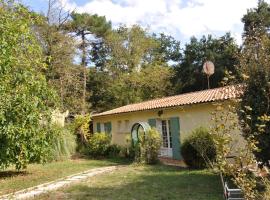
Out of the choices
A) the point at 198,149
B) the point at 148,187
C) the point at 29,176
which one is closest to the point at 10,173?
the point at 29,176

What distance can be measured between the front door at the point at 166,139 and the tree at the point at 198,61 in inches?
600

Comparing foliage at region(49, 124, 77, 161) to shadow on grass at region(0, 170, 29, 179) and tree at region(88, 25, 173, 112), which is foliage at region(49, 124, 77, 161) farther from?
tree at region(88, 25, 173, 112)

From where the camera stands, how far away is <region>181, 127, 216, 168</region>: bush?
13383 mm

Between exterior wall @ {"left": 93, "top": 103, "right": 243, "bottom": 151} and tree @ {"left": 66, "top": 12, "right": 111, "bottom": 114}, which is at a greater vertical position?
tree @ {"left": 66, "top": 12, "right": 111, "bottom": 114}

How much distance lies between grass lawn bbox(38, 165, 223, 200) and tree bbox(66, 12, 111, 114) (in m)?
21.3

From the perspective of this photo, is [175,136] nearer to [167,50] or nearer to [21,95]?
[21,95]

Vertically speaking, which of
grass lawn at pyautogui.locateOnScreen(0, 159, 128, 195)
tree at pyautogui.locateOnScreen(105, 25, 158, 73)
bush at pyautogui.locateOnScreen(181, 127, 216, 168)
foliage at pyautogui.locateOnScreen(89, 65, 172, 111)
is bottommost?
grass lawn at pyautogui.locateOnScreen(0, 159, 128, 195)

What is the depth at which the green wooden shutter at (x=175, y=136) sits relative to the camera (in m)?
17.7

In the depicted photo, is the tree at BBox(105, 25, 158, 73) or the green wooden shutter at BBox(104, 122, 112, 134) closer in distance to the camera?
the green wooden shutter at BBox(104, 122, 112, 134)

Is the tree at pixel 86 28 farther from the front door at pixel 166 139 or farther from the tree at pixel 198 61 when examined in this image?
the front door at pixel 166 139

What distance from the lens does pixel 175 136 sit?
18.0 metres

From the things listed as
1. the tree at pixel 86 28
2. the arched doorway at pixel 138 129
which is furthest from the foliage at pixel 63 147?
the tree at pixel 86 28

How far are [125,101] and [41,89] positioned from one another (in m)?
21.8

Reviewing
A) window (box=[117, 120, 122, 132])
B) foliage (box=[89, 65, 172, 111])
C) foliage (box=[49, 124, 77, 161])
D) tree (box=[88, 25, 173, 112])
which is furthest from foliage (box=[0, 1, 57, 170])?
tree (box=[88, 25, 173, 112])
